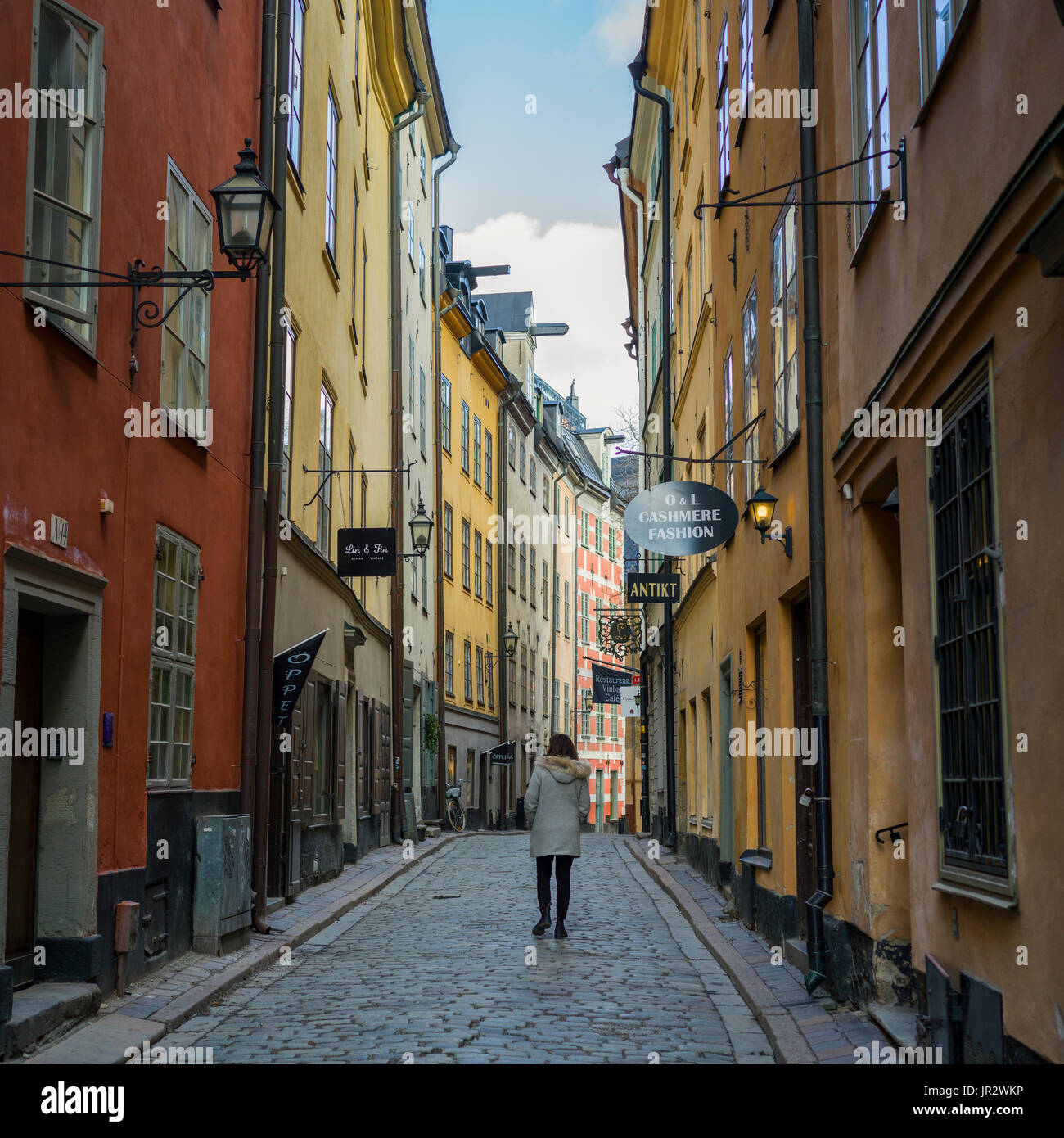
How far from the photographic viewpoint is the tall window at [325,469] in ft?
57.4

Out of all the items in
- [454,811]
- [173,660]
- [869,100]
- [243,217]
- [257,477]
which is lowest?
[454,811]

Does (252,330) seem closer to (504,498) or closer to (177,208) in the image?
(177,208)

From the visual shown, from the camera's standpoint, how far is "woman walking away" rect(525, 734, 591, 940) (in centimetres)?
1218

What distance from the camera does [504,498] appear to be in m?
42.6

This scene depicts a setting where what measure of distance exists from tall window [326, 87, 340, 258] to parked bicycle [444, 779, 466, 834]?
16.4 meters

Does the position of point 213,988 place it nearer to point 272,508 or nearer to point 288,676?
point 288,676

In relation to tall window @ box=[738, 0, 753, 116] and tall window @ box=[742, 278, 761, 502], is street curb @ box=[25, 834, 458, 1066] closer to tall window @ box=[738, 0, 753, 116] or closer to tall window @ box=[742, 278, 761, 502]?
tall window @ box=[742, 278, 761, 502]

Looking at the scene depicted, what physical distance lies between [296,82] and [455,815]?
19.9 m

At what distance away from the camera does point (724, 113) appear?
51.2 ft

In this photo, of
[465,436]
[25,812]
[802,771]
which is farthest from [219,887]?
[465,436]

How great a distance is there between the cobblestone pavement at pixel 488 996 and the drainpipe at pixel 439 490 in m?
16.3

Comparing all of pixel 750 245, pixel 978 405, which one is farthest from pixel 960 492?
pixel 750 245

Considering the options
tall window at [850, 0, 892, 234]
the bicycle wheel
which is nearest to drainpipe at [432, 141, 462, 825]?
the bicycle wheel
